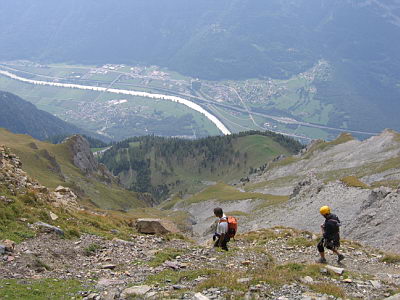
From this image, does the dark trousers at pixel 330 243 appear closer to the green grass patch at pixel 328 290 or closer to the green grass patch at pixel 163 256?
the green grass patch at pixel 328 290

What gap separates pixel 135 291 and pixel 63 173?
374 ft

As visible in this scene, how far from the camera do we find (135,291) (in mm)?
16969

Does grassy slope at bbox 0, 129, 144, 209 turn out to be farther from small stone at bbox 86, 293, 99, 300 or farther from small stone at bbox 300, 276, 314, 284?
small stone at bbox 300, 276, 314, 284

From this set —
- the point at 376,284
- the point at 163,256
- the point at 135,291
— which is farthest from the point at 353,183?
the point at 135,291

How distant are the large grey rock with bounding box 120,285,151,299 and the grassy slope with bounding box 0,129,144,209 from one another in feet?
239

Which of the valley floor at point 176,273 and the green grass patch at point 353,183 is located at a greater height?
the green grass patch at point 353,183

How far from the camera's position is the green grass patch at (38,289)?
53.3 ft

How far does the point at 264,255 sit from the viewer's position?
25906mm

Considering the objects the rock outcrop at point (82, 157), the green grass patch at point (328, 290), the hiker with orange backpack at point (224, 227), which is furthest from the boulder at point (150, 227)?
the rock outcrop at point (82, 157)

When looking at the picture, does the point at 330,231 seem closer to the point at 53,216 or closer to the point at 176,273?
the point at 176,273

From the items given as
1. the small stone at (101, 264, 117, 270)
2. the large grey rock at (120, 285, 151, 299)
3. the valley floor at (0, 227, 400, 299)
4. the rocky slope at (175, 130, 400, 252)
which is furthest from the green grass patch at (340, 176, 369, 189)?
the large grey rock at (120, 285, 151, 299)

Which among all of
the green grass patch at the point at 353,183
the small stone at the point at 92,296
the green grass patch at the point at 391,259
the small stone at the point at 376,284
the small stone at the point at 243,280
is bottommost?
the small stone at the point at 92,296

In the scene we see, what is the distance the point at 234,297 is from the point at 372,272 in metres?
12.4

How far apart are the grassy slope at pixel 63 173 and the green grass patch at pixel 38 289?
7029 cm
